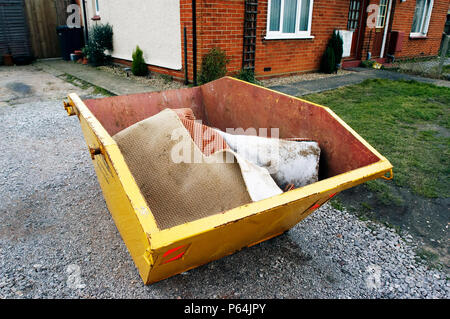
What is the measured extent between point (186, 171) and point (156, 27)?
273 inches

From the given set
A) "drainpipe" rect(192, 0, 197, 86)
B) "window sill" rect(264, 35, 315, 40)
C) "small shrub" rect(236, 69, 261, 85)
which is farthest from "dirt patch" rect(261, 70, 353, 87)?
"drainpipe" rect(192, 0, 197, 86)

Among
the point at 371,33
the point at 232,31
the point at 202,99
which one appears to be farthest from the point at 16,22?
the point at 371,33

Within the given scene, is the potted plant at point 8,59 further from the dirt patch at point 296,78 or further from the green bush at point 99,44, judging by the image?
the dirt patch at point 296,78

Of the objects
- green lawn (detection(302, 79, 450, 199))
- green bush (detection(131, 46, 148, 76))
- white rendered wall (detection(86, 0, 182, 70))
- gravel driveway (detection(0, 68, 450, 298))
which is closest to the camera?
gravel driveway (detection(0, 68, 450, 298))

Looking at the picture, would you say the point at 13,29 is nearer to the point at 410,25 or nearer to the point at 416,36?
the point at 410,25

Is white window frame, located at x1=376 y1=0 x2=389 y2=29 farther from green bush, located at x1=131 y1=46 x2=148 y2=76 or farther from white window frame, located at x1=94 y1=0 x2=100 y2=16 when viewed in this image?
white window frame, located at x1=94 y1=0 x2=100 y2=16

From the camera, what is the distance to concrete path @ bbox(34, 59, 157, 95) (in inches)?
272

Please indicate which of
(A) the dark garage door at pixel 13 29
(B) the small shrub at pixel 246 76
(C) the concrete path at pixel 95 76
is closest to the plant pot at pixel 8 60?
(A) the dark garage door at pixel 13 29

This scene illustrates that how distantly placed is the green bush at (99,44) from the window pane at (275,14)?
16.9ft

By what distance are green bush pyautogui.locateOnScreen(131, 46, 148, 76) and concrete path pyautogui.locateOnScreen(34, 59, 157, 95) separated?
0.42 metres

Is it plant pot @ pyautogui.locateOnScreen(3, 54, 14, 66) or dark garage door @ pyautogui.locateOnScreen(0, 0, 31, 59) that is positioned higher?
dark garage door @ pyautogui.locateOnScreen(0, 0, 31, 59)

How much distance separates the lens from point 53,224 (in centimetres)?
262

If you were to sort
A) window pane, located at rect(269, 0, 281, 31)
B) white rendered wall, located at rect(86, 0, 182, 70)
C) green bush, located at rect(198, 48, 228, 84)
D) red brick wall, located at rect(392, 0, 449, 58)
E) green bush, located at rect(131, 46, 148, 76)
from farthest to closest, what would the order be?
1. red brick wall, located at rect(392, 0, 449, 58)
2. green bush, located at rect(131, 46, 148, 76)
3. window pane, located at rect(269, 0, 281, 31)
4. white rendered wall, located at rect(86, 0, 182, 70)
5. green bush, located at rect(198, 48, 228, 84)

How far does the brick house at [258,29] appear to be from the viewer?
22.1ft
